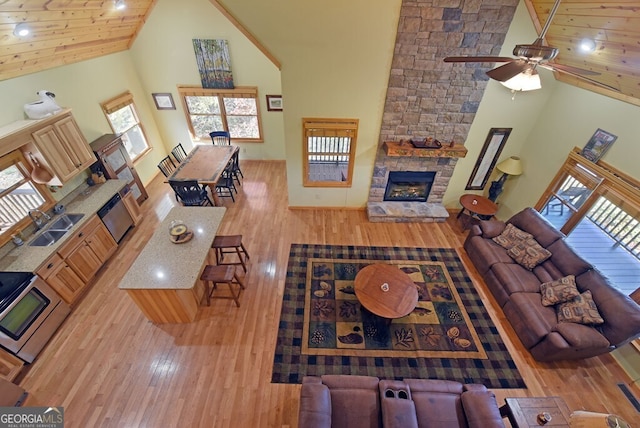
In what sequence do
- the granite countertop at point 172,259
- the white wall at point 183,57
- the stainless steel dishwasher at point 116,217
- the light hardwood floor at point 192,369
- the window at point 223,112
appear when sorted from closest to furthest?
the light hardwood floor at point 192,369
the granite countertop at point 172,259
the stainless steel dishwasher at point 116,217
the white wall at point 183,57
the window at point 223,112

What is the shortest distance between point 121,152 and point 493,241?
289 inches

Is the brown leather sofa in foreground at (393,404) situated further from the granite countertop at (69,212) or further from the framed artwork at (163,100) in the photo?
the framed artwork at (163,100)

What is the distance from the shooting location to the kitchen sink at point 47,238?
12.1ft

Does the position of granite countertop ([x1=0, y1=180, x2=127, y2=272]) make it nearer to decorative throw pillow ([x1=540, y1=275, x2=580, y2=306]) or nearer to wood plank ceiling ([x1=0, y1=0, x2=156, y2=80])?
wood plank ceiling ([x1=0, y1=0, x2=156, y2=80])

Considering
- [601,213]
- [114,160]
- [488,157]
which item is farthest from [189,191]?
[601,213]

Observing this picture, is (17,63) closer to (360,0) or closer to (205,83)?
(205,83)

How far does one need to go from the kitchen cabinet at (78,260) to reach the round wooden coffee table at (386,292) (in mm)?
4142

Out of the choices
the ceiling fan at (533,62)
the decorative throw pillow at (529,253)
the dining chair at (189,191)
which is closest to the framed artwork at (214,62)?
the dining chair at (189,191)

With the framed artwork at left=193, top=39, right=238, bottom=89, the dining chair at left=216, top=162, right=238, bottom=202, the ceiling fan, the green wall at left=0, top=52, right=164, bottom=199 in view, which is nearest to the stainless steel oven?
the green wall at left=0, top=52, right=164, bottom=199

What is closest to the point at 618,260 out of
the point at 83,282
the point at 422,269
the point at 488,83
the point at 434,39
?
the point at 422,269

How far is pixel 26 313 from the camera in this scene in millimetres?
3211

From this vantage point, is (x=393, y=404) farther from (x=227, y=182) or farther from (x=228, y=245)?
(x=227, y=182)

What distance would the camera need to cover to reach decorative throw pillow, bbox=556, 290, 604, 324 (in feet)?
10.4

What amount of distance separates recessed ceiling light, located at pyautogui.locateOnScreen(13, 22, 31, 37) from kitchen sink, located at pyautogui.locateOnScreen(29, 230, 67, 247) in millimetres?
2555
